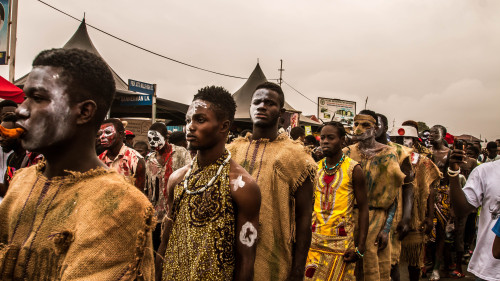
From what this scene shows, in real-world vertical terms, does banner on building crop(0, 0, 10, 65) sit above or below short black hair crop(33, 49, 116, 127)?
above

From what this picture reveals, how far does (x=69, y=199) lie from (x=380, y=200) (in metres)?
4.38

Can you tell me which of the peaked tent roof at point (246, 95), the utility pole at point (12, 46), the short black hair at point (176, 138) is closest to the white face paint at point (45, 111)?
the short black hair at point (176, 138)

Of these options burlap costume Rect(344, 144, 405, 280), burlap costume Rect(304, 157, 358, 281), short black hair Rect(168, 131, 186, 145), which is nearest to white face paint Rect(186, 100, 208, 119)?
burlap costume Rect(304, 157, 358, 281)

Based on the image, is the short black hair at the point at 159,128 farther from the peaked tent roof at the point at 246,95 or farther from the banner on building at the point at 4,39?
the peaked tent roof at the point at 246,95

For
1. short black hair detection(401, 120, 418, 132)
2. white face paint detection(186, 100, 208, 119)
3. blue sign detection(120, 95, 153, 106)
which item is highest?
blue sign detection(120, 95, 153, 106)

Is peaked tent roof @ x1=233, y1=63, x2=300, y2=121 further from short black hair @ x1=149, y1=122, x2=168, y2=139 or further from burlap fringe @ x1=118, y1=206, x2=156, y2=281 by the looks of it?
burlap fringe @ x1=118, y1=206, x2=156, y2=281

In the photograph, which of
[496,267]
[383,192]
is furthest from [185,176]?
[383,192]

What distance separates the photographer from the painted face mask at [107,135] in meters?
5.77

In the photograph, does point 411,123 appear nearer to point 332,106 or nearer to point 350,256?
point 350,256

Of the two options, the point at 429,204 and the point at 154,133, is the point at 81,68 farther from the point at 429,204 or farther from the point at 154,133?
the point at 429,204

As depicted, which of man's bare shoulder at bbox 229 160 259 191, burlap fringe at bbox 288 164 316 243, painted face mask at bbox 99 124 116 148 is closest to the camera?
man's bare shoulder at bbox 229 160 259 191

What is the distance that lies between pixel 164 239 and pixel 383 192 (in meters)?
3.28

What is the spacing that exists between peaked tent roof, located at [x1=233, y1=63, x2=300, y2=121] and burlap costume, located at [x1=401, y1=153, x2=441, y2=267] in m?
16.0

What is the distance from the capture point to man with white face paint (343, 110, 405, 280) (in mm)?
5305
